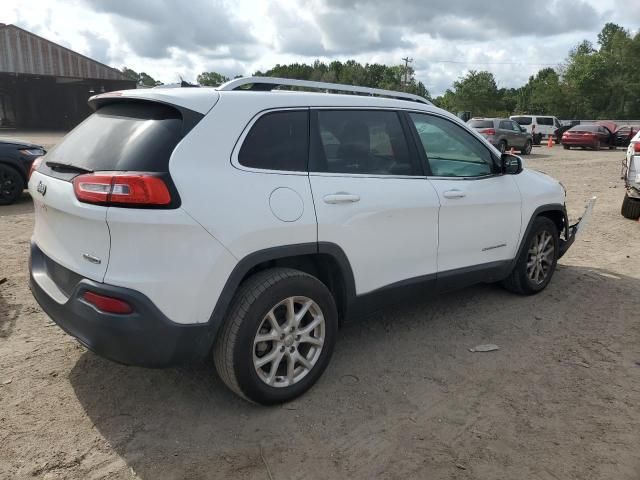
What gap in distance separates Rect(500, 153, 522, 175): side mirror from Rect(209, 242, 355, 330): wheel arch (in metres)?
1.91

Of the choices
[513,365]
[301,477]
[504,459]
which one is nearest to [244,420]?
[301,477]

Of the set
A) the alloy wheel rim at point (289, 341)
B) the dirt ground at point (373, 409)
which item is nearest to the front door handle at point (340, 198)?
the alloy wheel rim at point (289, 341)

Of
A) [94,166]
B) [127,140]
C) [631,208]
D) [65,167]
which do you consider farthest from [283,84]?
[631,208]

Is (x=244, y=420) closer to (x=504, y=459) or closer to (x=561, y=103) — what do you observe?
(x=504, y=459)

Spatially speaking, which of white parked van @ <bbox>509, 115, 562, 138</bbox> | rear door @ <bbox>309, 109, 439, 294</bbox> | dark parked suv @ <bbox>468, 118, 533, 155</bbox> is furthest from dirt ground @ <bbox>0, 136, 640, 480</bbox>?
white parked van @ <bbox>509, 115, 562, 138</bbox>

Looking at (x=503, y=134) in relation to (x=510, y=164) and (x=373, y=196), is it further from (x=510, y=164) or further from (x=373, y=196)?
(x=373, y=196)

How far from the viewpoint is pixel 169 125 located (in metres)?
2.65

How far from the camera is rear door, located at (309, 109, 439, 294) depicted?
122 inches

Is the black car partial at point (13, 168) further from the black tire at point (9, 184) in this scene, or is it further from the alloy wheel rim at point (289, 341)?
the alloy wheel rim at point (289, 341)

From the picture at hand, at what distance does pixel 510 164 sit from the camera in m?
4.32

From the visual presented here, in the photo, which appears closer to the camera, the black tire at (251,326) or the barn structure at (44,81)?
the black tire at (251,326)

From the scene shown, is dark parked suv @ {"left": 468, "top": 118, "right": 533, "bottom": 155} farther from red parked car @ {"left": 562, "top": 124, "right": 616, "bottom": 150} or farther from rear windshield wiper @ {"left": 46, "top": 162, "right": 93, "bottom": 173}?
rear windshield wiper @ {"left": 46, "top": 162, "right": 93, "bottom": 173}

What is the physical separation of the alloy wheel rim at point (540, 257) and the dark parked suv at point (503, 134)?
59.3ft

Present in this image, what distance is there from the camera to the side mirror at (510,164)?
4.31 m
